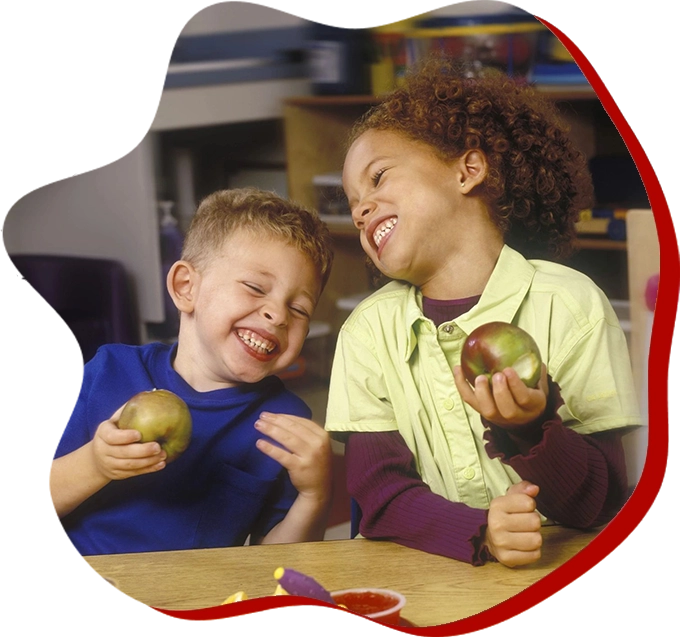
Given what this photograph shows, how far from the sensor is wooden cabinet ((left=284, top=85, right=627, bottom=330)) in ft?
4.41

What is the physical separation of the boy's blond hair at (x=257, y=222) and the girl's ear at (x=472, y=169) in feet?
0.61

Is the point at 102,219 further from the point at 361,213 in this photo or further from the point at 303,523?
the point at 303,523

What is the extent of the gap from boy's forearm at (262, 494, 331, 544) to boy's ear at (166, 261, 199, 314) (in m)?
0.30

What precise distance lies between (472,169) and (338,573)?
558 millimetres

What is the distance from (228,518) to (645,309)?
616 mm

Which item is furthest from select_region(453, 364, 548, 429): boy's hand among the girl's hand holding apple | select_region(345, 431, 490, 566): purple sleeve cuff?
select_region(345, 431, 490, 566): purple sleeve cuff

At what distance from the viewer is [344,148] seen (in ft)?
4.45

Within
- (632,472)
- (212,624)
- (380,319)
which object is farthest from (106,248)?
(632,472)

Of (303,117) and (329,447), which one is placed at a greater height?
(303,117)

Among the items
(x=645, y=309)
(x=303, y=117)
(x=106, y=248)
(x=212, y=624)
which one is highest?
(x=303, y=117)

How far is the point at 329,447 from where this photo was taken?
1392 mm

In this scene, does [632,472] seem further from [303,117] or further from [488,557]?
[303,117]

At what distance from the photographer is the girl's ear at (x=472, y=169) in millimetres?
1335

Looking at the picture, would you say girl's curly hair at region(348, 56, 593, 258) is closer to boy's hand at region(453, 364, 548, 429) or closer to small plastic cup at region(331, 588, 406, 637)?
boy's hand at region(453, 364, 548, 429)
